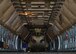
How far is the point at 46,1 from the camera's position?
2350 centimetres

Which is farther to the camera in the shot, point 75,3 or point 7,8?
point 7,8

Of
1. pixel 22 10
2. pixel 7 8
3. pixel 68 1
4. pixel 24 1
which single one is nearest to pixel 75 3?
pixel 68 1

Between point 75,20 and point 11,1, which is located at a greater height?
point 11,1

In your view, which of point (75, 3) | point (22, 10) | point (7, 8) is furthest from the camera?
point (22, 10)

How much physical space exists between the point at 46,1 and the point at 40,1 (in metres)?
0.47

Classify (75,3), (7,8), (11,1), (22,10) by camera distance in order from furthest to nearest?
(22,10)
(7,8)
(11,1)
(75,3)

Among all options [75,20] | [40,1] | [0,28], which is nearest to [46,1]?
[40,1]

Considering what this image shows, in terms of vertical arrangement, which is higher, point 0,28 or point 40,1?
point 40,1

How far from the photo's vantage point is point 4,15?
25266mm

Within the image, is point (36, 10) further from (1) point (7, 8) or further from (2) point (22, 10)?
(1) point (7, 8)

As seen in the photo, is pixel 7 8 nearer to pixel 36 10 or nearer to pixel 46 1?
pixel 46 1

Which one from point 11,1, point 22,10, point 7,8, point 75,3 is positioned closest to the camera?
point 75,3

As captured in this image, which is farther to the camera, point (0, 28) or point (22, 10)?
point (22, 10)

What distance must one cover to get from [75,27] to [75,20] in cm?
83
